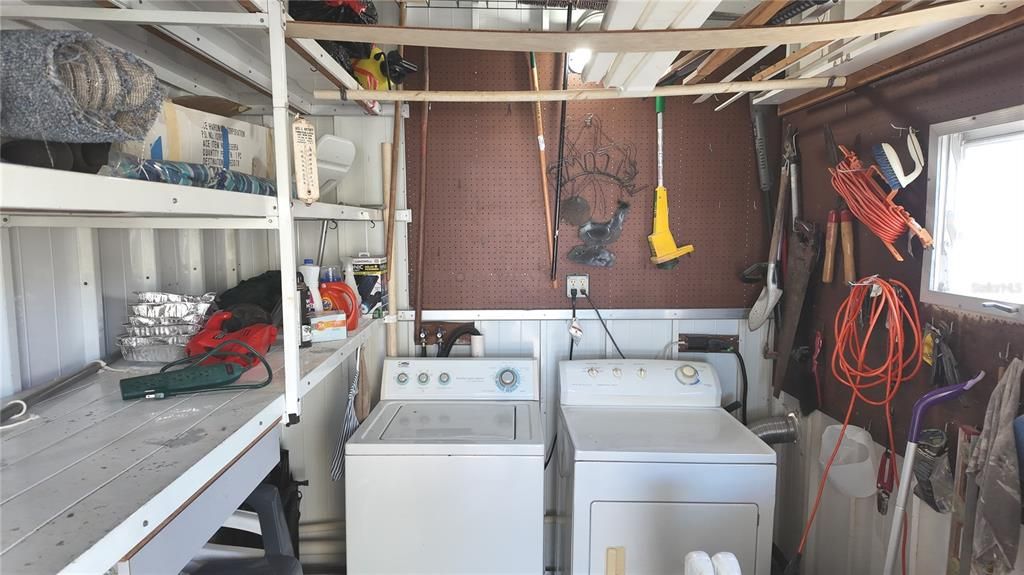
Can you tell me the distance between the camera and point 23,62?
0.62 meters

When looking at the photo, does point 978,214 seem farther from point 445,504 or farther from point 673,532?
point 445,504

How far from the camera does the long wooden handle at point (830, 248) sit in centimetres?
183

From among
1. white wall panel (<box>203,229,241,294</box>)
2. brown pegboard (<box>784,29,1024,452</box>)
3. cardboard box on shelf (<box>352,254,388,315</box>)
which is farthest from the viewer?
cardboard box on shelf (<box>352,254,388,315</box>)

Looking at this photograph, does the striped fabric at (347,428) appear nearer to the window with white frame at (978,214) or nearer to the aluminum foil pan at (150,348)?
the aluminum foil pan at (150,348)

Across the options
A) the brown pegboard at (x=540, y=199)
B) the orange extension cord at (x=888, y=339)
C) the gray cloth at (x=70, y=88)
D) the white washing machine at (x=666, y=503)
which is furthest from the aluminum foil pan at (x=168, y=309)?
the orange extension cord at (x=888, y=339)

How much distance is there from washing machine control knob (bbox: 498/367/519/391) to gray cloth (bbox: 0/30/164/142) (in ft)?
5.15

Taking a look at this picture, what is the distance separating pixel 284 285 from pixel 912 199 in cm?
186

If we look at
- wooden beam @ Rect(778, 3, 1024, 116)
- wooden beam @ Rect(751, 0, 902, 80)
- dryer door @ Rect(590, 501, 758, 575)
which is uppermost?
wooden beam @ Rect(751, 0, 902, 80)

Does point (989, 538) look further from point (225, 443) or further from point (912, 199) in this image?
point (225, 443)

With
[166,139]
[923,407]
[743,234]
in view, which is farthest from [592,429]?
[166,139]

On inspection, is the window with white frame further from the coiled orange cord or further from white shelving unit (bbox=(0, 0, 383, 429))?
white shelving unit (bbox=(0, 0, 383, 429))

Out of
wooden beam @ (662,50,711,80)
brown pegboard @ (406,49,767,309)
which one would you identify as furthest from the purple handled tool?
wooden beam @ (662,50,711,80)

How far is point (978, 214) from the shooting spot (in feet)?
4.61
